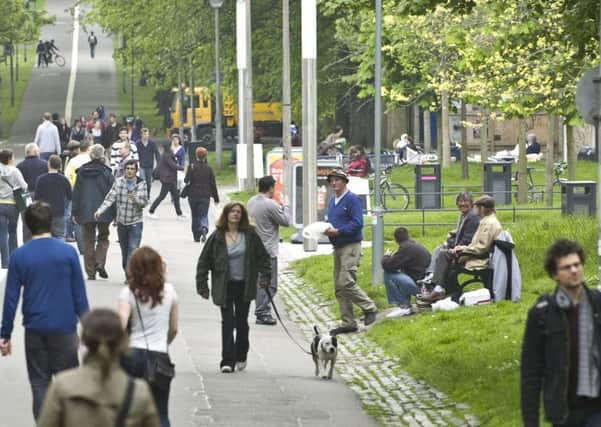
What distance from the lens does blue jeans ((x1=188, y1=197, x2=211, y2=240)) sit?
29.5 m

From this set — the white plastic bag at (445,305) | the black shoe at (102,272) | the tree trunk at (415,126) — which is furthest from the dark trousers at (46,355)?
the tree trunk at (415,126)

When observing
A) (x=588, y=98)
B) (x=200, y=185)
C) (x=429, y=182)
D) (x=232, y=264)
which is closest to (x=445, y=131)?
(x=429, y=182)

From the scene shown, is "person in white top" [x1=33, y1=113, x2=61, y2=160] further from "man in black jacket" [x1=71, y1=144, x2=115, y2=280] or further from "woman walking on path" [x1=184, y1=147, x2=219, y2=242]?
"man in black jacket" [x1=71, y1=144, x2=115, y2=280]

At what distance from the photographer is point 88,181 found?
77.0 ft

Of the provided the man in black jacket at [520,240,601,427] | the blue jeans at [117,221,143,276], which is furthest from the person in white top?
the man in black jacket at [520,240,601,427]

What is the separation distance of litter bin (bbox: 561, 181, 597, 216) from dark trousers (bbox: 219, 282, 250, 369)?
47.7 ft

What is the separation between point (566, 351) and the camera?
880 centimetres

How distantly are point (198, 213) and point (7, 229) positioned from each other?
5.93 metres

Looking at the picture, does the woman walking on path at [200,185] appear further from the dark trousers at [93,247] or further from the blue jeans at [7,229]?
the dark trousers at [93,247]

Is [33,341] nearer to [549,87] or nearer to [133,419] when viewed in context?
[133,419]

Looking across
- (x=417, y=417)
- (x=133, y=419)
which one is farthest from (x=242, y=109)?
(x=133, y=419)

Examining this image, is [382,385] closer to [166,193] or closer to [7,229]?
[7,229]

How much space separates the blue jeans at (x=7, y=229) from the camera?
23.9 metres

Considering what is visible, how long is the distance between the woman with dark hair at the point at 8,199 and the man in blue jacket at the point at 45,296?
39.4ft
